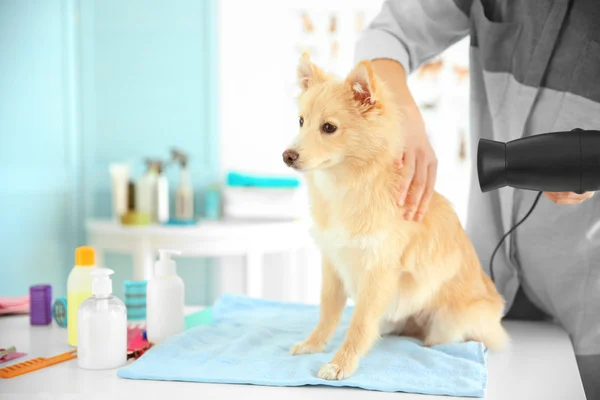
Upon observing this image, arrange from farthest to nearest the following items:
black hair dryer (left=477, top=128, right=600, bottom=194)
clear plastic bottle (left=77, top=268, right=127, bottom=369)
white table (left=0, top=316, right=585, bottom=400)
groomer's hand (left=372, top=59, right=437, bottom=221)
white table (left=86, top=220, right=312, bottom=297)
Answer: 1. white table (left=86, top=220, right=312, bottom=297)
2. groomer's hand (left=372, top=59, right=437, bottom=221)
3. clear plastic bottle (left=77, top=268, right=127, bottom=369)
4. white table (left=0, top=316, right=585, bottom=400)
5. black hair dryer (left=477, top=128, right=600, bottom=194)

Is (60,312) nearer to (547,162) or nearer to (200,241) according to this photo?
(547,162)

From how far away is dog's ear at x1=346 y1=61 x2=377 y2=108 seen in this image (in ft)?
3.18

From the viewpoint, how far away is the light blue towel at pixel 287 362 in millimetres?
840

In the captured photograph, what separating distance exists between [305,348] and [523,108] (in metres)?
0.61

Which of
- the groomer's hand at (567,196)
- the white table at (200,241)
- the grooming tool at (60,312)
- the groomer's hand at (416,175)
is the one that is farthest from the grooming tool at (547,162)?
the white table at (200,241)

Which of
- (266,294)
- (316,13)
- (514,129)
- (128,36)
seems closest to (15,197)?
(128,36)

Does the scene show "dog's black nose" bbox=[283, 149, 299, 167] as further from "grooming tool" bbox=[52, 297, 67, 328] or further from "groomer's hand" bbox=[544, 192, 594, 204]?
"grooming tool" bbox=[52, 297, 67, 328]

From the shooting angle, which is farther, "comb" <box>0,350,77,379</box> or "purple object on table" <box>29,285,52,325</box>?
"purple object on table" <box>29,285,52,325</box>

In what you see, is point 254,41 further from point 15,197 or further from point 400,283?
point 400,283

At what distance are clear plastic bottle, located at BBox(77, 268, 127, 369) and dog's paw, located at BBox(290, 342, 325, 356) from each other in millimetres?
288

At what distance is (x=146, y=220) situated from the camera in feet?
9.57

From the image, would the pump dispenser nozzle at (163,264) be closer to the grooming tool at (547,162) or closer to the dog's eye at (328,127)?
the dog's eye at (328,127)

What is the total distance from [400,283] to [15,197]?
249cm

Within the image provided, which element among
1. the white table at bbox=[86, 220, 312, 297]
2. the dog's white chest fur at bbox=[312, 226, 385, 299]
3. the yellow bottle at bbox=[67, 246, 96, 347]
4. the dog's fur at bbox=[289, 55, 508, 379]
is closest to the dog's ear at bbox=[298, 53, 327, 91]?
the dog's fur at bbox=[289, 55, 508, 379]
